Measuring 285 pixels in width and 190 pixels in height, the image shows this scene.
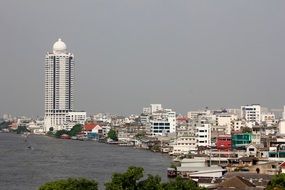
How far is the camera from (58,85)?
52656mm

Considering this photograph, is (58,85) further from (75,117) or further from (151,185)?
(151,185)

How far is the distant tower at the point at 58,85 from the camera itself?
51.9m

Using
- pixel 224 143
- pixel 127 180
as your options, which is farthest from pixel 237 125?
pixel 127 180

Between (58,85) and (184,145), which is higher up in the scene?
(58,85)

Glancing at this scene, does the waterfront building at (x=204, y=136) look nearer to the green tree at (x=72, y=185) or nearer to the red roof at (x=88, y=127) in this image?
the red roof at (x=88, y=127)

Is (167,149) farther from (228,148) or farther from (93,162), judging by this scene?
(93,162)

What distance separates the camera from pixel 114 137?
3775 cm

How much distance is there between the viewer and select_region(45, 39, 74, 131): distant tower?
170ft

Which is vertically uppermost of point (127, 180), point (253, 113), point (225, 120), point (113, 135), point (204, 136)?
point (253, 113)

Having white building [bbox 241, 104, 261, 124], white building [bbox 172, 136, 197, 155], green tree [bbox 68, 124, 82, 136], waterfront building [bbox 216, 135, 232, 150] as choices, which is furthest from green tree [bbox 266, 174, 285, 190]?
green tree [bbox 68, 124, 82, 136]

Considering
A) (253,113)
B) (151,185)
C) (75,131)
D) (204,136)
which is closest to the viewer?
(151,185)

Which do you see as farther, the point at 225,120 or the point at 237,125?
the point at 225,120

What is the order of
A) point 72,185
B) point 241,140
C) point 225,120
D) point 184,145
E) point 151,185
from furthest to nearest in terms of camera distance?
1. point 225,120
2. point 184,145
3. point 241,140
4. point 151,185
5. point 72,185

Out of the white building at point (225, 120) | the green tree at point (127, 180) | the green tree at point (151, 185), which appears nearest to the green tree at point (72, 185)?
the green tree at point (127, 180)
